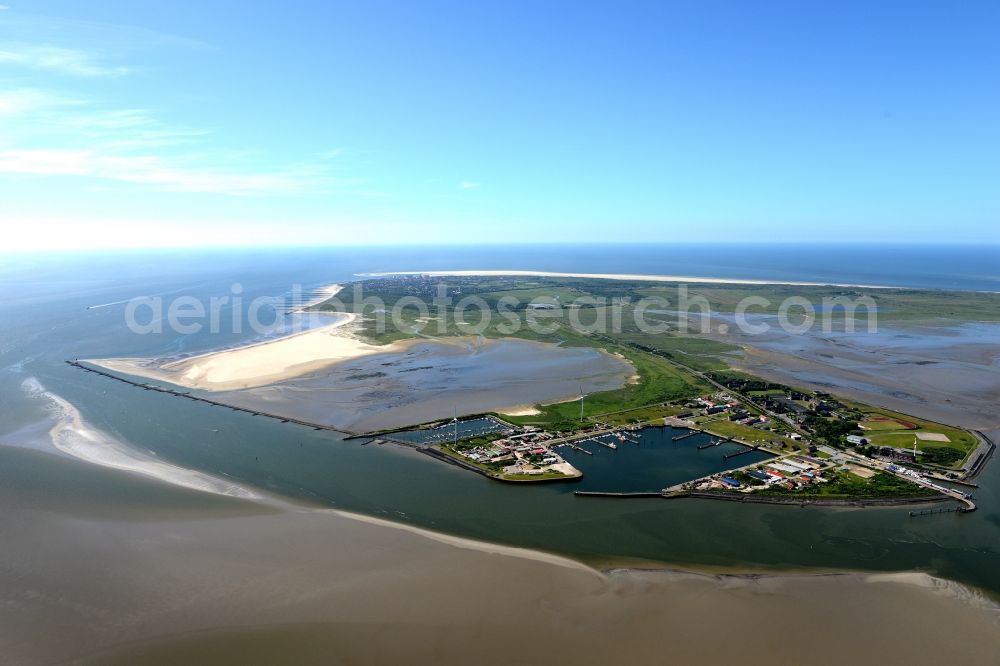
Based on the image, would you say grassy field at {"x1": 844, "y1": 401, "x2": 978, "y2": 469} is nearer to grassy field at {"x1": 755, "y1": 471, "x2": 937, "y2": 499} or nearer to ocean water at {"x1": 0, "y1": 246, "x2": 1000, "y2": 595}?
ocean water at {"x1": 0, "y1": 246, "x2": 1000, "y2": 595}

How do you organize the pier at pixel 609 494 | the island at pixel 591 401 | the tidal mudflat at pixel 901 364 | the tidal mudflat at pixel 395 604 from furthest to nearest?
the tidal mudflat at pixel 901 364
the island at pixel 591 401
the pier at pixel 609 494
the tidal mudflat at pixel 395 604

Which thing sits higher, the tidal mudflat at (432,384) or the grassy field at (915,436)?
the tidal mudflat at (432,384)

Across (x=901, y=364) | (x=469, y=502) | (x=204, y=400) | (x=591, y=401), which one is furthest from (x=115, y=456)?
(x=901, y=364)

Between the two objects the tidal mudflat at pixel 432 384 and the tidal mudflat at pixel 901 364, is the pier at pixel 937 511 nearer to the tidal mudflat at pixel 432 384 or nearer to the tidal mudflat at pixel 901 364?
the tidal mudflat at pixel 901 364

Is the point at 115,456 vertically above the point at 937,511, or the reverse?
the point at 115,456

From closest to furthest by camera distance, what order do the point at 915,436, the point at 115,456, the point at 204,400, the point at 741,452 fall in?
1. the point at 115,456
2. the point at 741,452
3. the point at 915,436
4. the point at 204,400

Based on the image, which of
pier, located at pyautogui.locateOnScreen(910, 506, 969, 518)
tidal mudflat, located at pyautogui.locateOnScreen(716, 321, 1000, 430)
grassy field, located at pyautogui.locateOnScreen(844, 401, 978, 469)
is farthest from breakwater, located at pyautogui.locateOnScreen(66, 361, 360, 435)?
tidal mudflat, located at pyautogui.locateOnScreen(716, 321, 1000, 430)

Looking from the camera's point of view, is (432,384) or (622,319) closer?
(432,384)

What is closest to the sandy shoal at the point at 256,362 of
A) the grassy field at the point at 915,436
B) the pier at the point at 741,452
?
the pier at the point at 741,452

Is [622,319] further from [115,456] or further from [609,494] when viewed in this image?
[115,456]

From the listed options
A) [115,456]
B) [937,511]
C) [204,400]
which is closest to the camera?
[937,511]
